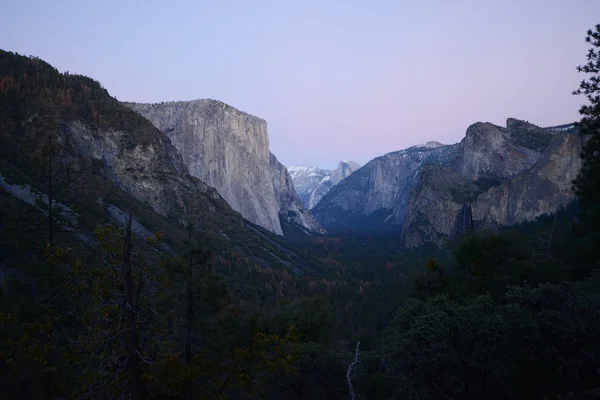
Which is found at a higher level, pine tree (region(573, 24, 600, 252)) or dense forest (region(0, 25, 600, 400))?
pine tree (region(573, 24, 600, 252))

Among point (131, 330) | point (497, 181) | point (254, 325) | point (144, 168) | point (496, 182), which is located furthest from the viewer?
point (497, 181)

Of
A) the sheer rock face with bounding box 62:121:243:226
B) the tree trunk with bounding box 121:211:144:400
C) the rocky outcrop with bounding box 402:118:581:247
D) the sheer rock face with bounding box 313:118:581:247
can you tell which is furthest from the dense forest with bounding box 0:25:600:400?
the sheer rock face with bounding box 313:118:581:247

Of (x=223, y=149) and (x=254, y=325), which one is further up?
(x=223, y=149)

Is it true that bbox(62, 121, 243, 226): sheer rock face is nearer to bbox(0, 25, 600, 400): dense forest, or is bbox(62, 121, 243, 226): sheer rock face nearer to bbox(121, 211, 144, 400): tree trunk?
bbox(0, 25, 600, 400): dense forest

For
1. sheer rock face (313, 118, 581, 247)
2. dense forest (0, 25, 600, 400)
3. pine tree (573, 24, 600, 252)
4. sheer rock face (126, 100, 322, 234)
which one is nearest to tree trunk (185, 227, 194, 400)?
dense forest (0, 25, 600, 400)

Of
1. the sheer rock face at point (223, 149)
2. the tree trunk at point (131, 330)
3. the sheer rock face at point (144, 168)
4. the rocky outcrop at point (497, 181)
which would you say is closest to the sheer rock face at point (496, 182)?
the rocky outcrop at point (497, 181)

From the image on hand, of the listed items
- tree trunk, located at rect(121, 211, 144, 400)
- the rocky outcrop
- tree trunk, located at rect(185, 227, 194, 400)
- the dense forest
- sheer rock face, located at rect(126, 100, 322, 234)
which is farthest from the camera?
sheer rock face, located at rect(126, 100, 322, 234)

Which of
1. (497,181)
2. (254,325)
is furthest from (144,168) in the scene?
(497,181)

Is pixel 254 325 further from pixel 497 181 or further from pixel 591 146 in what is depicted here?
pixel 497 181

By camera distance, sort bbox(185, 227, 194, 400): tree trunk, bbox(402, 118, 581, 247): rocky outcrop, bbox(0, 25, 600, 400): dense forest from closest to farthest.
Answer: bbox(0, 25, 600, 400): dense forest < bbox(185, 227, 194, 400): tree trunk < bbox(402, 118, 581, 247): rocky outcrop

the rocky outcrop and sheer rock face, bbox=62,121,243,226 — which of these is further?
the rocky outcrop
